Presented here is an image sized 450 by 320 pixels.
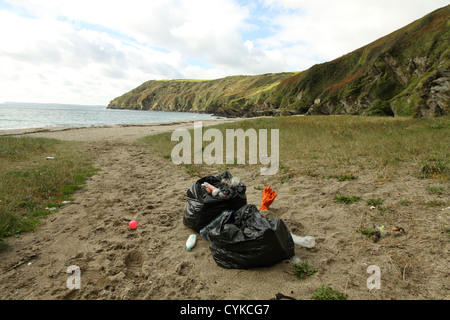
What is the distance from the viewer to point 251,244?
2.66 m

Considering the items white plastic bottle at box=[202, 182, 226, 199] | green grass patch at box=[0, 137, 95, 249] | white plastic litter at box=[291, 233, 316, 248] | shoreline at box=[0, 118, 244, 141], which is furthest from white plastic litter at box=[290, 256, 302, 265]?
shoreline at box=[0, 118, 244, 141]

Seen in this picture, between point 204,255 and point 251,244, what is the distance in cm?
81

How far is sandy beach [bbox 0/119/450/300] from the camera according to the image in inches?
94.0

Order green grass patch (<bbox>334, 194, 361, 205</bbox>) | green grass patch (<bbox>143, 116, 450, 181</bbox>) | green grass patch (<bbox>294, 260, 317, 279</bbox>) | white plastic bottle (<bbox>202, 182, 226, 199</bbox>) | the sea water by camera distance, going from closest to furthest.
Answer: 1. green grass patch (<bbox>294, 260, 317, 279</bbox>)
2. white plastic bottle (<bbox>202, 182, 226, 199</bbox>)
3. green grass patch (<bbox>334, 194, 361, 205</bbox>)
4. green grass patch (<bbox>143, 116, 450, 181</bbox>)
5. the sea water

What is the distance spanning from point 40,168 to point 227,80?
131416 mm

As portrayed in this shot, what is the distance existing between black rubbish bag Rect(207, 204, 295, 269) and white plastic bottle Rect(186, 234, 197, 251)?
0.44 m

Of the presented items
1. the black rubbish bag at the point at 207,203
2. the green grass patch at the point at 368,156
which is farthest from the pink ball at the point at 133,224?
the green grass patch at the point at 368,156

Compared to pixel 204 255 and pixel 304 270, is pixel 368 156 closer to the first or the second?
pixel 304 270

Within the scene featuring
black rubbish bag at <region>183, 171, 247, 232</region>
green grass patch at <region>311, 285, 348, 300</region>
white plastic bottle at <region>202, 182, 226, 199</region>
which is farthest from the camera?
white plastic bottle at <region>202, 182, 226, 199</region>

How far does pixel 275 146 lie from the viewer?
9742 millimetres

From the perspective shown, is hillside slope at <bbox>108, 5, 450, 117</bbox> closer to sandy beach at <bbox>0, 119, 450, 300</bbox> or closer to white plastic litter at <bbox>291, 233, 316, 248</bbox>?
sandy beach at <bbox>0, 119, 450, 300</bbox>

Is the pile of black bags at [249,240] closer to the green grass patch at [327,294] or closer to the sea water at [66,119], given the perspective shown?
the green grass patch at [327,294]

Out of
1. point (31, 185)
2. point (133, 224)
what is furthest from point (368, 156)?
point (31, 185)
